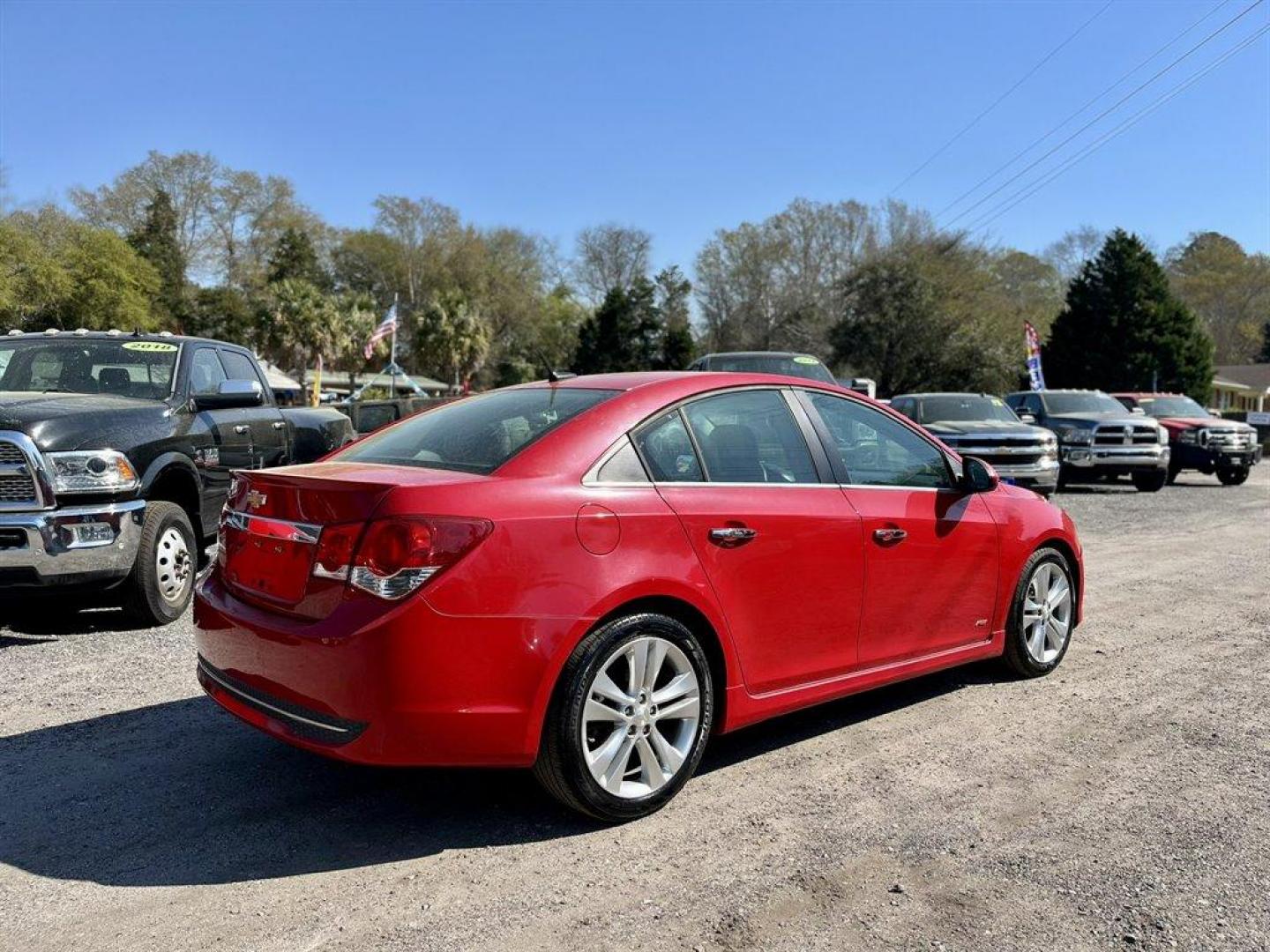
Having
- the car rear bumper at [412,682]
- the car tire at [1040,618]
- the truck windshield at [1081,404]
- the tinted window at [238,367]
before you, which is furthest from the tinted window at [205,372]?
the truck windshield at [1081,404]

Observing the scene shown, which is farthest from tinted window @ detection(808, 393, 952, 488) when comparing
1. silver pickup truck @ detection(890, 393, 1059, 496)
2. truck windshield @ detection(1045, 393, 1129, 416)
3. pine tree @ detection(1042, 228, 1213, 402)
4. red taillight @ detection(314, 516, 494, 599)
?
pine tree @ detection(1042, 228, 1213, 402)

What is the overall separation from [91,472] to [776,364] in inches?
373

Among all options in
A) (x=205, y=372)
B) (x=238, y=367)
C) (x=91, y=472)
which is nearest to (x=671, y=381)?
(x=91, y=472)

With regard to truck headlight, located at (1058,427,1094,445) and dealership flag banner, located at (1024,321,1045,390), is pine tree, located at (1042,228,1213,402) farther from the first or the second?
truck headlight, located at (1058,427,1094,445)

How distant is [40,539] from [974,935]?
5.16 meters

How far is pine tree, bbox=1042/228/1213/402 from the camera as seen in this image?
46031 mm

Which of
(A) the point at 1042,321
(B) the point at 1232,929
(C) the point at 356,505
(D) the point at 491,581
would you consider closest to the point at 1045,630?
(B) the point at 1232,929

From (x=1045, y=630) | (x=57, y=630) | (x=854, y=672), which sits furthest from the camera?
(x=57, y=630)

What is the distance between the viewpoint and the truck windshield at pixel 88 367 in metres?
6.91

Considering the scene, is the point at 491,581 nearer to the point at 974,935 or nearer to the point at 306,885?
the point at 306,885

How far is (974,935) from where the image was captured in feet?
8.89

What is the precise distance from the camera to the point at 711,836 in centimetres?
333

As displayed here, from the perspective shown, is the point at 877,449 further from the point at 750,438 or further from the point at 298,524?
the point at 298,524

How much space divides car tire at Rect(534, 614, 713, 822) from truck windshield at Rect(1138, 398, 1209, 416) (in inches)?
805
